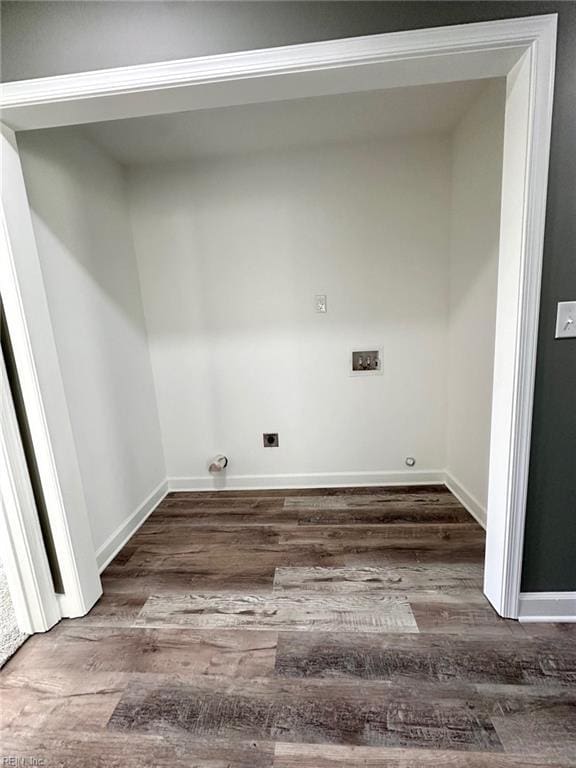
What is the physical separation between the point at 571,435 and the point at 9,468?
2.23m

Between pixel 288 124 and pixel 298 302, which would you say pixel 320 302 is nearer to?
pixel 298 302

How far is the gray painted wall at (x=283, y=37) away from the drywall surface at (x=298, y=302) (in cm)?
113

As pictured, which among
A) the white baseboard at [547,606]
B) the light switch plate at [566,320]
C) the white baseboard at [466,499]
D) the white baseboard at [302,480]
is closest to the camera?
the light switch plate at [566,320]

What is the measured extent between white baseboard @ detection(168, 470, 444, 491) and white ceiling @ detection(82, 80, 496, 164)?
2.28 m

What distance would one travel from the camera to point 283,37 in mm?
1060

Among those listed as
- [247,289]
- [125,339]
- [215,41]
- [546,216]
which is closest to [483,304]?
[546,216]

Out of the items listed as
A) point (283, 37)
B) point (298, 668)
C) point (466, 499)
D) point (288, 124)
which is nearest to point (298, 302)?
point (288, 124)

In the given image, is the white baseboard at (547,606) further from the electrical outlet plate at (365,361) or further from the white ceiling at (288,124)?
the white ceiling at (288,124)

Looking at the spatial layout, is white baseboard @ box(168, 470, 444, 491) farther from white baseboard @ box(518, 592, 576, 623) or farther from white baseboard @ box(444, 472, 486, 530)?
white baseboard @ box(518, 592, 576, 623)

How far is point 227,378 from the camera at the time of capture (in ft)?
8.09

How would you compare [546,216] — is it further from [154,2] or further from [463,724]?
[463,724]

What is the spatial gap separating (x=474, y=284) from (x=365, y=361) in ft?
2.69

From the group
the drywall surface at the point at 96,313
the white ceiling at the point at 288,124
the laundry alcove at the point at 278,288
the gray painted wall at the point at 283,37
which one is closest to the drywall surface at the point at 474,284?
the laundry alcove at the point at 278,288

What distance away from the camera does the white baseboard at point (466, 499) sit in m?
1.99
